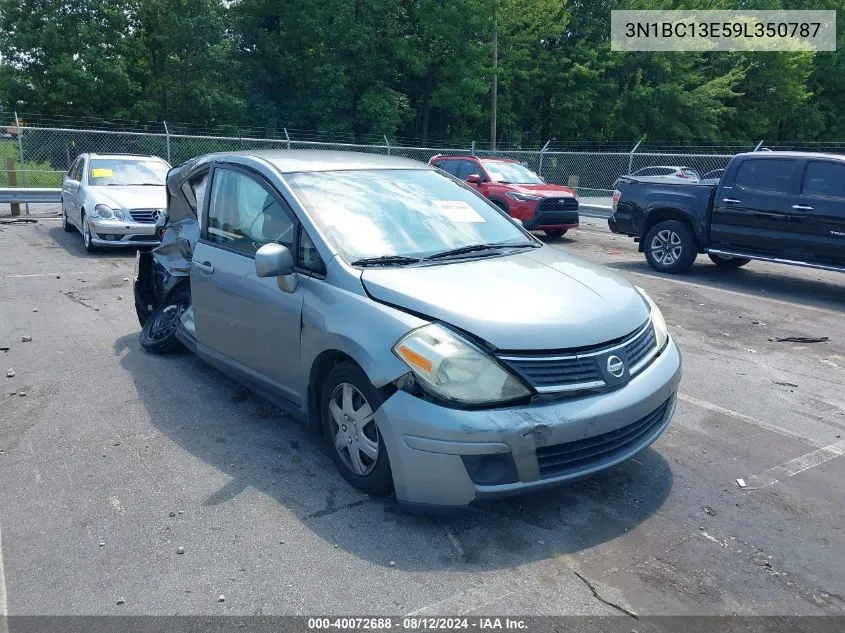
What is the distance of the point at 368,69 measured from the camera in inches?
1412

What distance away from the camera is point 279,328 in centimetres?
421

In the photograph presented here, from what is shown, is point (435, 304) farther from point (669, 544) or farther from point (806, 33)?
point (806, 33)

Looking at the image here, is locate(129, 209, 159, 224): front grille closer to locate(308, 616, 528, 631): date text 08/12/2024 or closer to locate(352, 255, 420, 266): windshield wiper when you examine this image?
locate(352, 255, 420, 266): windshield wiper

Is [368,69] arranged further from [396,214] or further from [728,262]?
[396,214]

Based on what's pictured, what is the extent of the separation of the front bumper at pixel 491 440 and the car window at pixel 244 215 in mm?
1538

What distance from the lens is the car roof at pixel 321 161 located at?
15.3 feet

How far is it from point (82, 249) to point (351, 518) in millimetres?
10352

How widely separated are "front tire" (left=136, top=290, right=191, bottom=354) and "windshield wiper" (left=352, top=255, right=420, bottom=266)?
102 inches

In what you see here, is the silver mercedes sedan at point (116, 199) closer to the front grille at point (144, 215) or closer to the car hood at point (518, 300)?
the front grille at point (144, 215)

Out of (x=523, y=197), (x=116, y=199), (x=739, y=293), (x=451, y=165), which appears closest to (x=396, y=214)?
(x=739, y=293)

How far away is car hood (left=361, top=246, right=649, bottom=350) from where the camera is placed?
3393mm

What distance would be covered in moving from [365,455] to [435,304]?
2.90 ft

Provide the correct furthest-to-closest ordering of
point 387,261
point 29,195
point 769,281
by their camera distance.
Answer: point 29,195 < point 769,281 < point 387,261

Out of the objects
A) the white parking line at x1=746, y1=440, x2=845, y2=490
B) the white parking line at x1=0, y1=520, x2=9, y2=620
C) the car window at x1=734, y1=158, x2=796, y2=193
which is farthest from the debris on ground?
the white parking line at x1=0, y1=520, x2=9, y2=620
